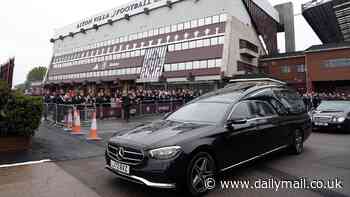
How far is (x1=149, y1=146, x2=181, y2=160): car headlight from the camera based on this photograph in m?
4.05

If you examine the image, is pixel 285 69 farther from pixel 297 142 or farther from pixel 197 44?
pixel 297 142

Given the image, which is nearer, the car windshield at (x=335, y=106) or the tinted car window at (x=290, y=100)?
the tinted car window at (x=290, y=100)

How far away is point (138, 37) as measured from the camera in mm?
55312

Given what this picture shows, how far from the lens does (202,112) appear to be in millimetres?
5445

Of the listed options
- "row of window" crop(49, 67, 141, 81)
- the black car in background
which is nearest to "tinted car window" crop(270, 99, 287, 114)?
the black car in background

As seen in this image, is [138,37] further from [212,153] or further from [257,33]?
[212,153]

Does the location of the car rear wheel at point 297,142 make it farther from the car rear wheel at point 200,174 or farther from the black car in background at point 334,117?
the black car in background at point 334,117

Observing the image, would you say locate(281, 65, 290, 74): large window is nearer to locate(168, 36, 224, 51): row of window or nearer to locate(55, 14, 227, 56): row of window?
locate(168, 36, 224, 51): row of window

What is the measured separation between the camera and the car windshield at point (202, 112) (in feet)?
16.8

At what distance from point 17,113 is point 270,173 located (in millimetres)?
6731

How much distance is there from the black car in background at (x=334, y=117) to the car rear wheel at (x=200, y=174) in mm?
8371

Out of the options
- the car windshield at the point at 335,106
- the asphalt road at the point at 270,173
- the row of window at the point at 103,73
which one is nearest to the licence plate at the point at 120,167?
the asphalt road at the point at 270,173

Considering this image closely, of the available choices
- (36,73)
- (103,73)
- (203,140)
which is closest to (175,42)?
(103,73)

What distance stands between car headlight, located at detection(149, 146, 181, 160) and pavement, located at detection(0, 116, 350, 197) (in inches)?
26.4
